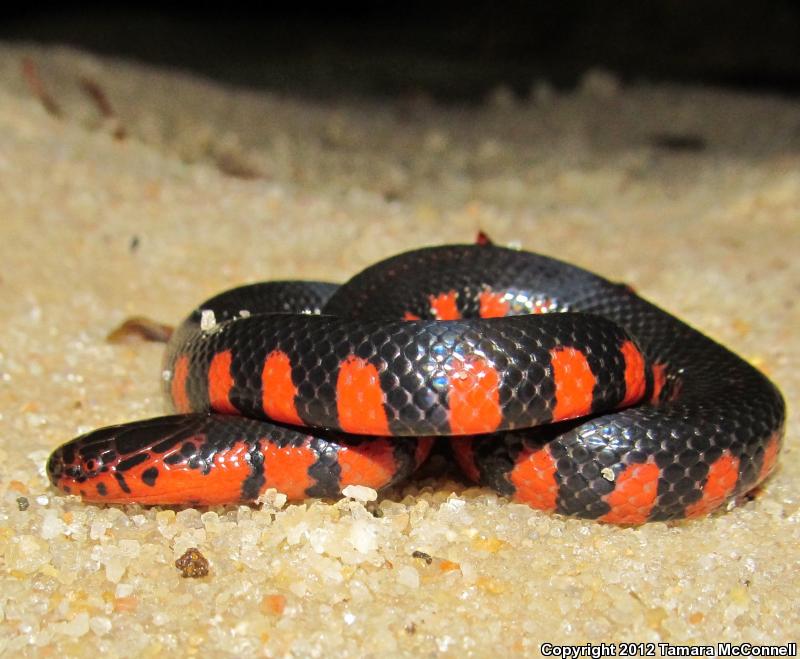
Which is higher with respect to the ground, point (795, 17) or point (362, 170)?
point (795, 17)

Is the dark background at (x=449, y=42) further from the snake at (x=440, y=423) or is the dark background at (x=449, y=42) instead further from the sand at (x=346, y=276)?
the snake at (x=440, y=423)

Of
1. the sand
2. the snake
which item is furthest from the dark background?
the snake

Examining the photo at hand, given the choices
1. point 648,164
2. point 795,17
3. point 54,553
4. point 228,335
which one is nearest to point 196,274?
point 228,335

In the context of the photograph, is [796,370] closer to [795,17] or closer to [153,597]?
[153,597]

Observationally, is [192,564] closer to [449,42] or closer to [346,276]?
[346,276]

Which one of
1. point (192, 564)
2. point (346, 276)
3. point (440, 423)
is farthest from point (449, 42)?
point (192, 564)

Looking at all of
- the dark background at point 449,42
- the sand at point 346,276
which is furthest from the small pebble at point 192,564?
the dark background at point 449,42
